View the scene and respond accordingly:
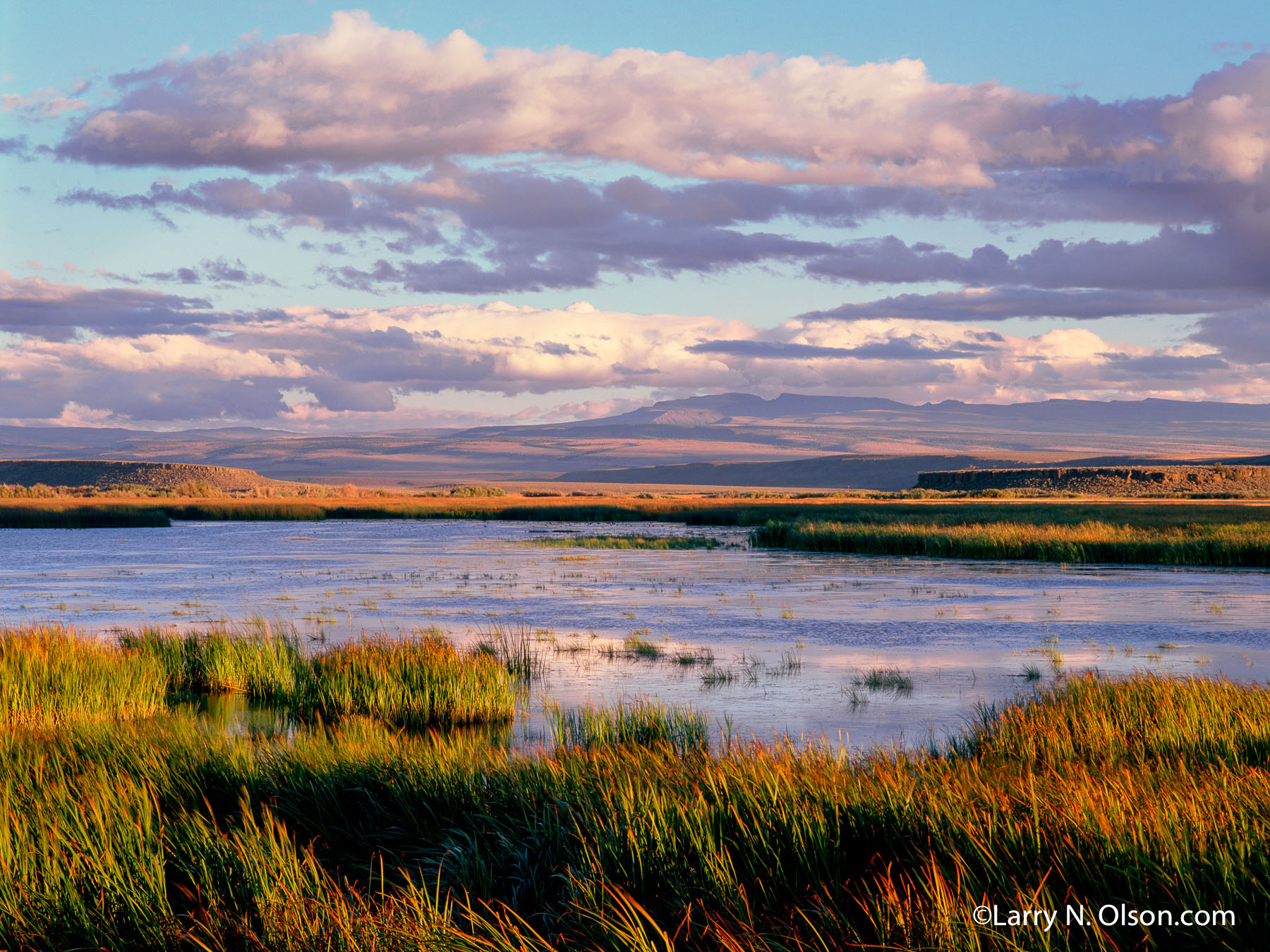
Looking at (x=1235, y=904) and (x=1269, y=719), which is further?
(x=1269, y=719)

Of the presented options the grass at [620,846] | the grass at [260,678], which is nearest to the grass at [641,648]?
the grass at [260,678]

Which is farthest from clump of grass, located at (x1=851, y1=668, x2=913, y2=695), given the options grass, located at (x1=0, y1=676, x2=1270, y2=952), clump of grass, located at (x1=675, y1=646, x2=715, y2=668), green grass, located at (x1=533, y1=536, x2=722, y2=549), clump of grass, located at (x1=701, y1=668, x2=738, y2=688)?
green grass, located at (x1=533, y1=536, x2=722, y2=549)

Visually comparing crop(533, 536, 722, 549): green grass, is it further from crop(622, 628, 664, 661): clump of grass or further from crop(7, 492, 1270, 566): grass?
crop(622, 628, 664, 661): clump of grass

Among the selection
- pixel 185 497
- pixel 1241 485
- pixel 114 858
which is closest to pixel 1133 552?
pixel 114 858

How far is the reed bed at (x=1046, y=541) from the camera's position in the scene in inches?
1556

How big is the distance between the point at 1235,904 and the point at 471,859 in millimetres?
4559

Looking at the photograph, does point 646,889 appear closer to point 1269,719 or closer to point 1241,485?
point 1269,719

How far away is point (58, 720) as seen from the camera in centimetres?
1309

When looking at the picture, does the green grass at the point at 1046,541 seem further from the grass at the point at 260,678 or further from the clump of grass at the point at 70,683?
the clump of grass at the point at 70,683

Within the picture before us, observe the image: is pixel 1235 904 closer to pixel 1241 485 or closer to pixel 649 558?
pixel 649 558

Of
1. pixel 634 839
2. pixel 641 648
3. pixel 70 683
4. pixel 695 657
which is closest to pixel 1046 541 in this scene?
pixel 641 648

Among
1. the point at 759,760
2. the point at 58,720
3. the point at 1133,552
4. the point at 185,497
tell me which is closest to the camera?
the point at 759,760

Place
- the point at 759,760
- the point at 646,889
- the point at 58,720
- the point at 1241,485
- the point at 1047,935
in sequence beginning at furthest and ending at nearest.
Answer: the point at 1241,485 < the point at 58,720 < the point at 759,760 < the point at 646,889 < the point at 1047,935

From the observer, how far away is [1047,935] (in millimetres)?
5672
